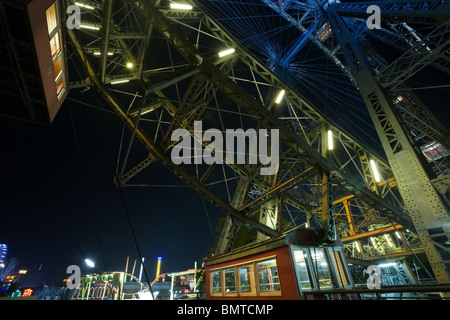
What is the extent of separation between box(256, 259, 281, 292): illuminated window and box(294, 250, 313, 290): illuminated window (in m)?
0.77

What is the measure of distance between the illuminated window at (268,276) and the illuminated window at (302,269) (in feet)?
2.54

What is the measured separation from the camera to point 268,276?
24.3 feet

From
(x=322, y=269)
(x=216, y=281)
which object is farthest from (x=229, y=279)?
(x=322, y=269)

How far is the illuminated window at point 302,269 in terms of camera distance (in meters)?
6.65

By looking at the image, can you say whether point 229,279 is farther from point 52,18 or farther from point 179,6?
point 52,18

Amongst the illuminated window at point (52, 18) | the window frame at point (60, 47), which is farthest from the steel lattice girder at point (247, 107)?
the window frame at point (60, 47)

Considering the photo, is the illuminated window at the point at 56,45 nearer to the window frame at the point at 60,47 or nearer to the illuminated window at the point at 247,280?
the window frame at the point at 60,47

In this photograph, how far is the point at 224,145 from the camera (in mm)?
10484

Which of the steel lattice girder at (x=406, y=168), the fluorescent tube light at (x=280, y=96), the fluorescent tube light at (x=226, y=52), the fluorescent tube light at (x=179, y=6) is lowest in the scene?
the steel lattice girder at (x=406, y=168)

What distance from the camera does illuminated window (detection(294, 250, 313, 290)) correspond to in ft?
21.8

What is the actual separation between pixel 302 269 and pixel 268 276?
1.29 m
